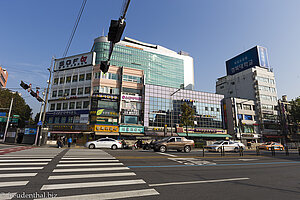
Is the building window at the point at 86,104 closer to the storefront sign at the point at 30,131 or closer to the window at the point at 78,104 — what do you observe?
the window at the point at 78,104

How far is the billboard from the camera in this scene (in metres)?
57.1

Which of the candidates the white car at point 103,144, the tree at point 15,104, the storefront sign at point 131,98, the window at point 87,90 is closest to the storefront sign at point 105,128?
the storefront sign at point 131,98

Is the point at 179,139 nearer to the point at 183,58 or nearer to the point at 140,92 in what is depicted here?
the point at 140,92

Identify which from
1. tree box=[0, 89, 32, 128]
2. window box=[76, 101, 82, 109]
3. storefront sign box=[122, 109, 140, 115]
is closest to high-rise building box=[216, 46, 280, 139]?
storefront sign box=[122, 109, 140, 115]

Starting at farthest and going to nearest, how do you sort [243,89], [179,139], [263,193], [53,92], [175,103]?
1. [243,89]
2. [175,103]
3. [53,92]
4. [179,139]
5. [263,193]

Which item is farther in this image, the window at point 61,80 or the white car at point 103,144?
the window at point 61,80

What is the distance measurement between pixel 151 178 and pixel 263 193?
3659 millimetres

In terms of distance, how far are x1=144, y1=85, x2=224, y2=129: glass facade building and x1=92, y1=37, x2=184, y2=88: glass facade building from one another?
29.2 meters

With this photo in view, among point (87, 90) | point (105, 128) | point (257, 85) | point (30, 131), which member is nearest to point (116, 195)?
point (30, 131)

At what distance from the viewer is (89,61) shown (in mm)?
42312

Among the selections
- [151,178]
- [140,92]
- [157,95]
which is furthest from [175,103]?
[151,178]

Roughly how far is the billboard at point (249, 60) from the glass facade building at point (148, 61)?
2674 centimetres

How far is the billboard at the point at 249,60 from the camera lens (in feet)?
187

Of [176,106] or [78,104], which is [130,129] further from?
[176,106]
